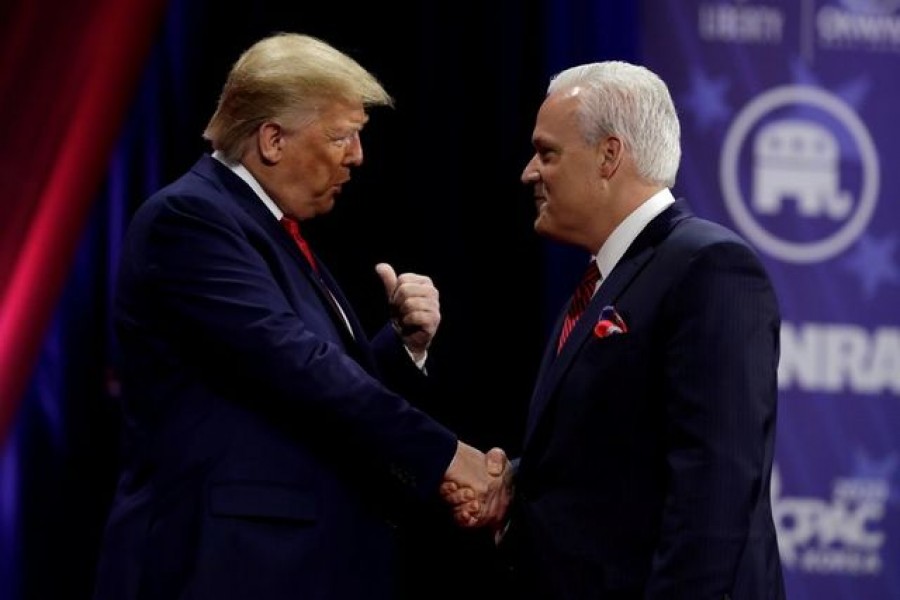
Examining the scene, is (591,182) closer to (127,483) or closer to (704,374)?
(704,374)

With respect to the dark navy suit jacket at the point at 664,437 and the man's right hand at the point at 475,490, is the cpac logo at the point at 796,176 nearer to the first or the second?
the man's right hand at the point at 475,490

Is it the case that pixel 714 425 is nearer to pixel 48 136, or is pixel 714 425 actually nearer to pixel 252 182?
pixel 252 182

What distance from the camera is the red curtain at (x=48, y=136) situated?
10.9ft

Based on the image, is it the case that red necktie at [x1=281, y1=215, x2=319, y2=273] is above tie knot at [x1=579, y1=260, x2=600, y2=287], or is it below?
above

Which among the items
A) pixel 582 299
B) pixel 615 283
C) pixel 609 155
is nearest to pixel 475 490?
pixel 582 299

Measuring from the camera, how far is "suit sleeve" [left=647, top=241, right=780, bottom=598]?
78.3 inches

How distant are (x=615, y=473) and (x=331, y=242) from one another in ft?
5.30

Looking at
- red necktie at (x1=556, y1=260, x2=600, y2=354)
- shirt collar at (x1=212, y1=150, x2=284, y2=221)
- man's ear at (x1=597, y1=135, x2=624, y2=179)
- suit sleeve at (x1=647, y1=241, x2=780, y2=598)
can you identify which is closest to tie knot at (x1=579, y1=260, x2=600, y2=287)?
red necktie at (x1=556, y1=260, x2=600, y2=354)

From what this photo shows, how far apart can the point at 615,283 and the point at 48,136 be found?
5.52 feet

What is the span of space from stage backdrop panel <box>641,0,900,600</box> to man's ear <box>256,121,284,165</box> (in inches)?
61.6

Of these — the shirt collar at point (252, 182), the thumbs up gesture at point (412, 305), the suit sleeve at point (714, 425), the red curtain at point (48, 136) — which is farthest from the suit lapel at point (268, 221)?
the red curtain at point (48, 136)

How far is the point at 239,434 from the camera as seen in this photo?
7.71 feet

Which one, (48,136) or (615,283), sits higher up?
(48,136)

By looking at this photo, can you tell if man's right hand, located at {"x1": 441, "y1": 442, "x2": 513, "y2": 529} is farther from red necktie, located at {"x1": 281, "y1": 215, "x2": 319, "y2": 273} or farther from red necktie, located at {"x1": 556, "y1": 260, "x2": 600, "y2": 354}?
red necktie, located at {"x1": 281, "y1": 215, "x2": 319, "y2": 273}
